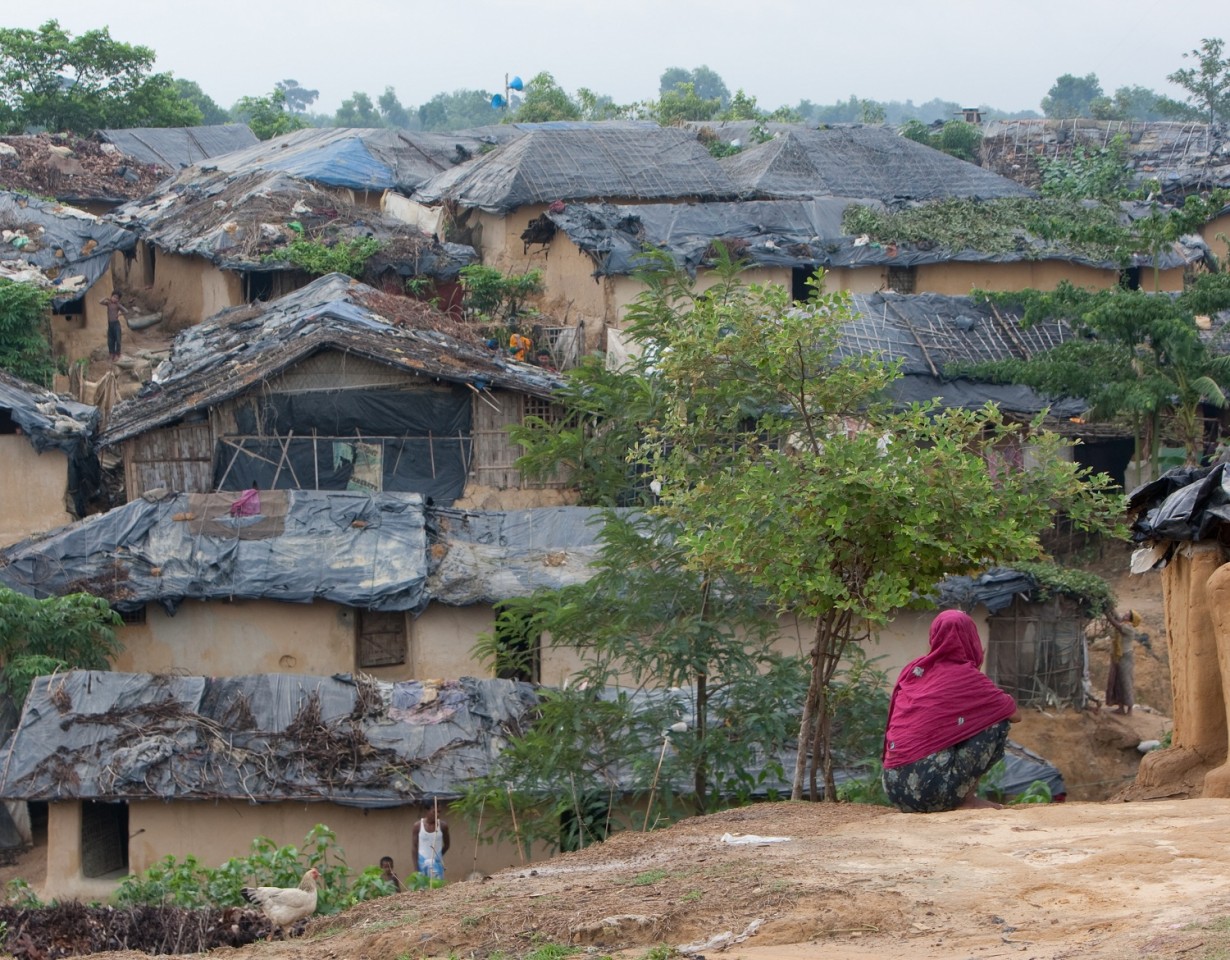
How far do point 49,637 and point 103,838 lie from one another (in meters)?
2.02

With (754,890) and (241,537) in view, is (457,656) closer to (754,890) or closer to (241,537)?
(241,537)

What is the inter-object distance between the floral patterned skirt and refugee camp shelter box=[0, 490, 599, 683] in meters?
6.73

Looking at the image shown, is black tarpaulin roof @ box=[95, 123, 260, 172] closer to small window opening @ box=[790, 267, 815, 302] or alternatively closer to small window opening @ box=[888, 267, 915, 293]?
small window opening @ box=[790, 267, 815, 302]

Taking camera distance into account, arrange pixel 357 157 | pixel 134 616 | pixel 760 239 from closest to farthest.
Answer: pixel 134 616 → pixel 760 239 → pixel 357 157

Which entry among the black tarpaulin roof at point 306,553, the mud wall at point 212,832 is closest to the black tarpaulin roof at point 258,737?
the mud wall at point 212,832

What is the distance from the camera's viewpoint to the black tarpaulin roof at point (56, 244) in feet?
77.9

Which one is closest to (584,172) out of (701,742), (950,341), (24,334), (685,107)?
(950,341)

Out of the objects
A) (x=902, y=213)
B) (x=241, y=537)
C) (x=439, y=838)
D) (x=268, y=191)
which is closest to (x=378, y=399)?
(x=241, y=537)

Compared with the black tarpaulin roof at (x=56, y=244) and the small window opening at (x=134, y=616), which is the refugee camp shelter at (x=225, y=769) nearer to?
the small window opening at (x=134, y=616)

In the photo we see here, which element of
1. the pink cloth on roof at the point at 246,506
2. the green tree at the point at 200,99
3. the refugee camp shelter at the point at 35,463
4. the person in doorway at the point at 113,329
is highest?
the green tree at the point at 200,99

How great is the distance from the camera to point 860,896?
5496 mm

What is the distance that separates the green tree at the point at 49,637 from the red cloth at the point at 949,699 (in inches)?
313

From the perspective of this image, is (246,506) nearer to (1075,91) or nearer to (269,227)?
(269,227)

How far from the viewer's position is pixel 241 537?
14352 mm
